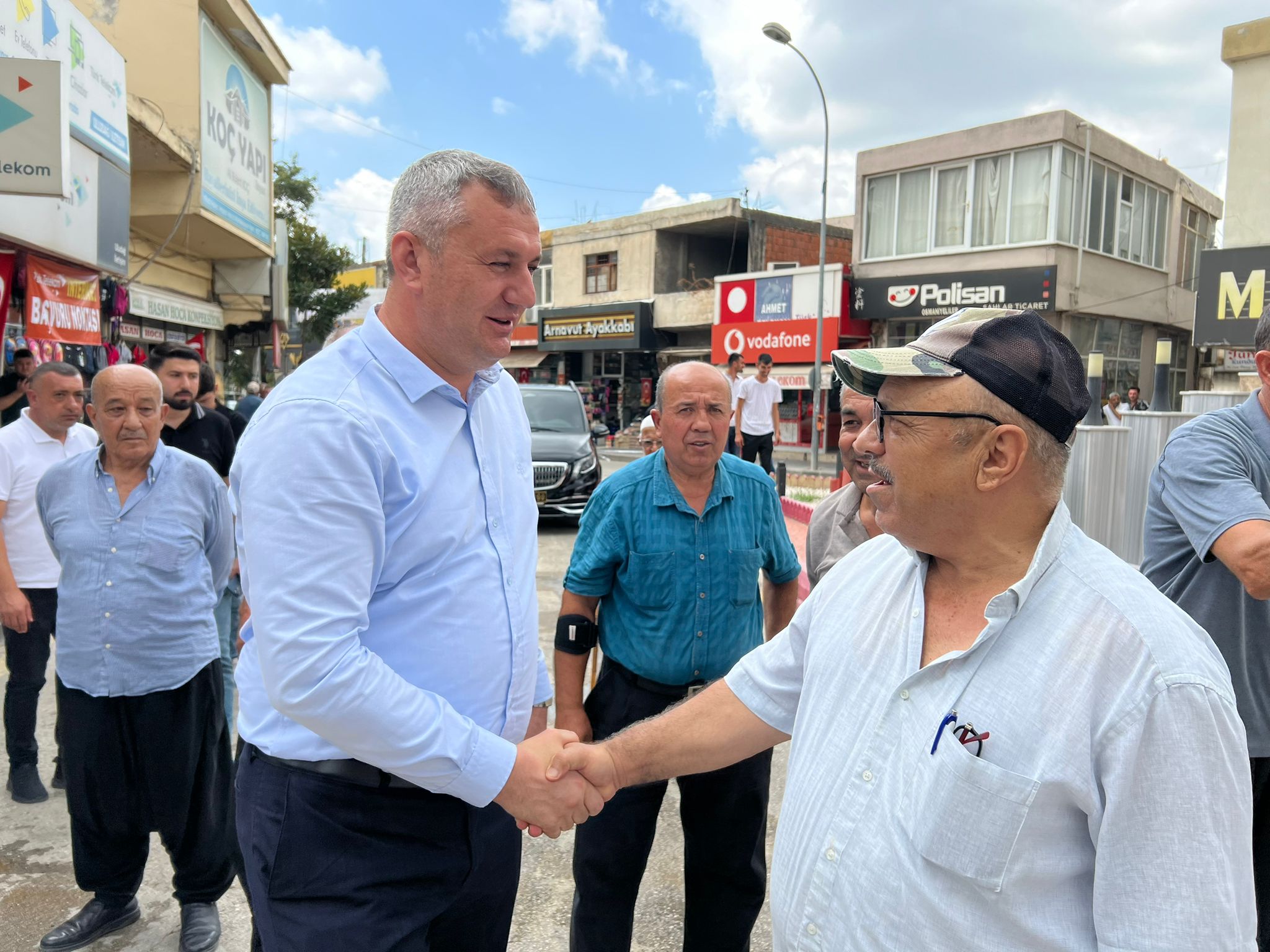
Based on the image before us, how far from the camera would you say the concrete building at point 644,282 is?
87.1 ft

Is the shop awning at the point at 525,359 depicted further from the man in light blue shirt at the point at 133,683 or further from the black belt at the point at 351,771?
the black belt at the point at 351,771

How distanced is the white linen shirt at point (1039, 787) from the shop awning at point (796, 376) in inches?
839

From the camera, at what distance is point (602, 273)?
29.5 meters

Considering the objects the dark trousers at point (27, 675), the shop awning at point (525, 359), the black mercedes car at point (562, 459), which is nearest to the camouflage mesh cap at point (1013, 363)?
the dark trousers at point (27, 675)

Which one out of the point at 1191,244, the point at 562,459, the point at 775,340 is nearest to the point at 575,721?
the point at 562,459

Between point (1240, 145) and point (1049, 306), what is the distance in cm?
503

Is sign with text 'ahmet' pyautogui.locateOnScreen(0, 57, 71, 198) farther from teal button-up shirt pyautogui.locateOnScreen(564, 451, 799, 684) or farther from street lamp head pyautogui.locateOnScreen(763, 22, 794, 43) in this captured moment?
street lamp head pyautogui.locateOnScreen(763, 22, 794, 43)

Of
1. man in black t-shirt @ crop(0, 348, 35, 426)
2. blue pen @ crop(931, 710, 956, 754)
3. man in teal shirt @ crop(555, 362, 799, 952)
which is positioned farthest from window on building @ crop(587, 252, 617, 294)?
blue pen @ crop(931, 710, 956, 754)

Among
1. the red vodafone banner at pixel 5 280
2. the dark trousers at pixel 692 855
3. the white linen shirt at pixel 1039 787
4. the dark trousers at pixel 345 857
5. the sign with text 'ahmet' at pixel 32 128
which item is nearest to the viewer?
the white linen shirt at pixel 1039 787

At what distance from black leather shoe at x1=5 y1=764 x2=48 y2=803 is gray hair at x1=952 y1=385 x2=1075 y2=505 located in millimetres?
4353

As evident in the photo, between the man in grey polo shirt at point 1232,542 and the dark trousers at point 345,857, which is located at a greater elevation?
the man in grey polo shirt at point 1232,542

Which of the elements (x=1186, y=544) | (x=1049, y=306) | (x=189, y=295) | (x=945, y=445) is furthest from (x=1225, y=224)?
(x=189, y=295)

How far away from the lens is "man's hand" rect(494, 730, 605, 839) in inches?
71.9

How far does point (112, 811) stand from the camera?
117 inches
